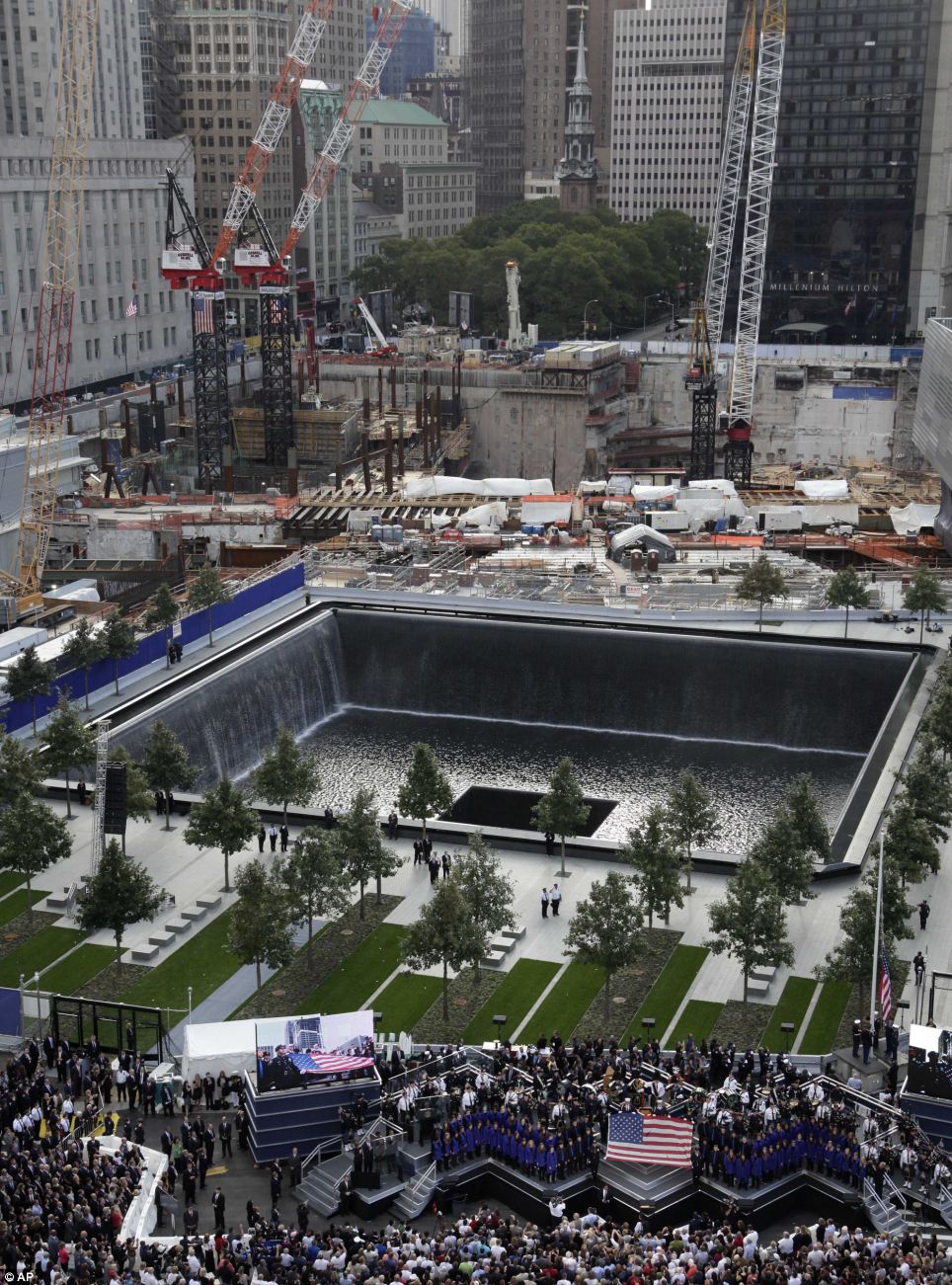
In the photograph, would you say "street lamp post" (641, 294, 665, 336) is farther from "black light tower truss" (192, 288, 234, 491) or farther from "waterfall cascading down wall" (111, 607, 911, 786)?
"waterfall cascading down wall" (111, 607, 911, 786)

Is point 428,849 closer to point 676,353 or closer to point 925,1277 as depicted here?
point 925,1277

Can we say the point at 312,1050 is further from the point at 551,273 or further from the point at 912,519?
the point at 551,273

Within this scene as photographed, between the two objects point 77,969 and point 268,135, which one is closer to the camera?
point 77,969

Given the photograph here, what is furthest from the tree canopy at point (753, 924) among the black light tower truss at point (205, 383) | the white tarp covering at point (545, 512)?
the black light tower truss at point (205, 383)

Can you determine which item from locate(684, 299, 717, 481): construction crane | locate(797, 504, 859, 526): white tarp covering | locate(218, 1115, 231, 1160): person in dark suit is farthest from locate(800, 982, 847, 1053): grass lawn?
locate(684, 299, 717, 481): construction crane

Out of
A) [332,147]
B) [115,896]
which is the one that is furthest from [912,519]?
[332,147]

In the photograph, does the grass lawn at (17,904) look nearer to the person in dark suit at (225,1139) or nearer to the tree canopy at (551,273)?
the person in dark suit at (225,1139)
